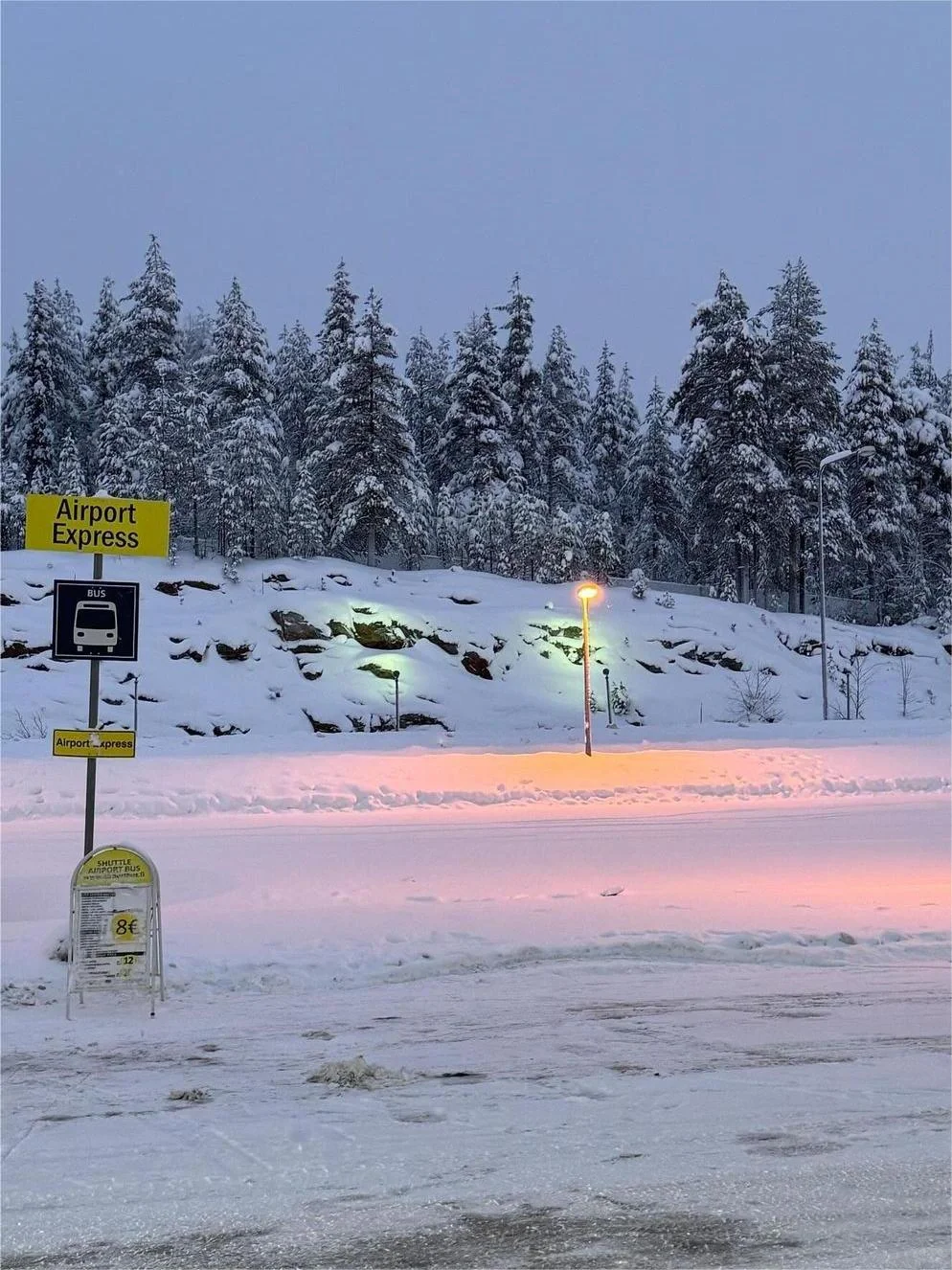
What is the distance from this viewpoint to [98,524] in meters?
8.23

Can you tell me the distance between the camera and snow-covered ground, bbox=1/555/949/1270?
4.09 metres

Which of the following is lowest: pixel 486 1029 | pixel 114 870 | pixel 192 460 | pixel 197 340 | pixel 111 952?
pixel 486 1029

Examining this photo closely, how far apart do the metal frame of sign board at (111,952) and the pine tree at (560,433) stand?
5822cm

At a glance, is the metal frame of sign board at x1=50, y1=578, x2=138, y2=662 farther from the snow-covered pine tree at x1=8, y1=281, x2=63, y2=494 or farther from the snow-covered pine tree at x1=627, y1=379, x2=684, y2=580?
the snow-covered pine tree at x1=627, y1=379, x2=684, y2=580

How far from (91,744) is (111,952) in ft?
5.43

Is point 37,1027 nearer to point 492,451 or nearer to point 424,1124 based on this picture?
point 424,1124

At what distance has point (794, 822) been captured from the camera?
52.0ft

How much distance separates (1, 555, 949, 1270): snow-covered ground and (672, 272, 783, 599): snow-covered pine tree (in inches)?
1302

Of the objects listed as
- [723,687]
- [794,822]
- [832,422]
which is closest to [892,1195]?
[794,822]

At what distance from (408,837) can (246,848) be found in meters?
2.23

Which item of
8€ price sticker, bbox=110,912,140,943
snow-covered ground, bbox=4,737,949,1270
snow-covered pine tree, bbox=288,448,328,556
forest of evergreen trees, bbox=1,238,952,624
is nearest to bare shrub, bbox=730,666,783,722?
forest of evergreen trees, bbox=1,238,952,624

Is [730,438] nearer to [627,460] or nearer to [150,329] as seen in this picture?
[627,460]

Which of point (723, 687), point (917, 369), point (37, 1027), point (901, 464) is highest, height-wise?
point (917, 369)

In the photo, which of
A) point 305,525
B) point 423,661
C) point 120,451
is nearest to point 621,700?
point 423,661
